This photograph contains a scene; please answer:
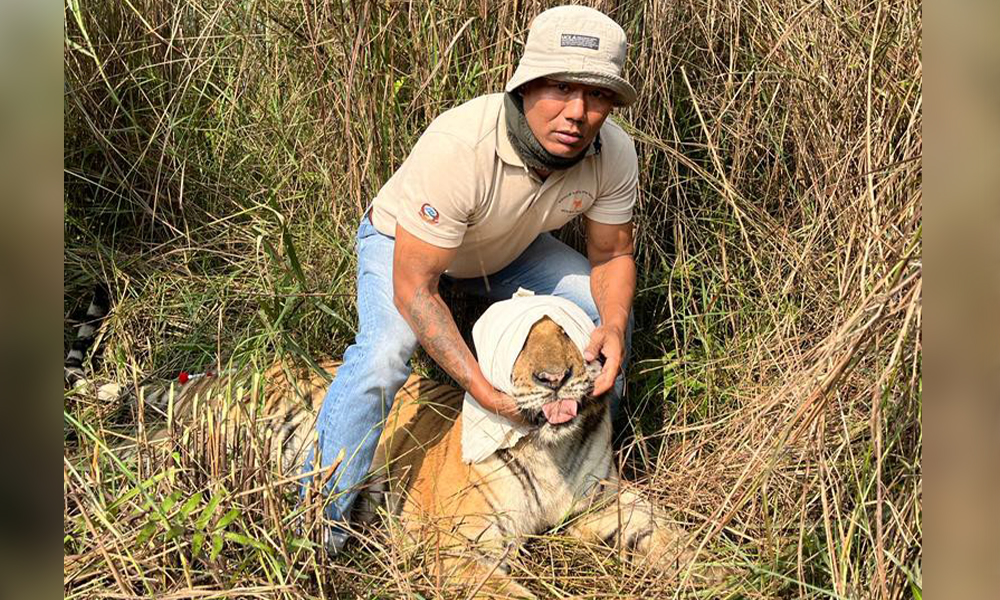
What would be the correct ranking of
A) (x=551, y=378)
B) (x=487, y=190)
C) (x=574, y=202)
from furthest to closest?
(x=574, y=202), (x=487, y=190), (x=551, y=378)

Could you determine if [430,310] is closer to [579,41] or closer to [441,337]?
[441,337]

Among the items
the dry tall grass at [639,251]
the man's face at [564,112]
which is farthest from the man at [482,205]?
the dry tall grass at [639,251]

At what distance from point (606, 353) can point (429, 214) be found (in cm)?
81

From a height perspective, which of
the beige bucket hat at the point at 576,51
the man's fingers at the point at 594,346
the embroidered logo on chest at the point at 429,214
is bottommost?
the man's fingers at the point at 594,346

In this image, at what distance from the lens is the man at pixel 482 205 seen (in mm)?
3318

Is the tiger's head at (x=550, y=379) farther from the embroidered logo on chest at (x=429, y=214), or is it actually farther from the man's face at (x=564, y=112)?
the man's face at (x=564, y=112)

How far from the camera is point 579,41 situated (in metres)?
3.28

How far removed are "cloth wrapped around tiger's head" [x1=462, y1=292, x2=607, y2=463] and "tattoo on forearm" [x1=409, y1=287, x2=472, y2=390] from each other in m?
0.08

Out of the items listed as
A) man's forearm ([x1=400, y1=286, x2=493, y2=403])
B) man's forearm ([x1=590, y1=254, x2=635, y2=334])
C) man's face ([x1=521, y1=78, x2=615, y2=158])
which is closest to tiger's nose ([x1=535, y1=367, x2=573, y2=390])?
man's forearm ([x1=400, y1=286, x2=493, y2=403])

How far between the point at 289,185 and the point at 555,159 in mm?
1971

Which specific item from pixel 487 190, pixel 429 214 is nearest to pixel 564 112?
pixel 487 190

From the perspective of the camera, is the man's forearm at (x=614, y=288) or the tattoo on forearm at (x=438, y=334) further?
the man's forearm at (x=614, y=288)
